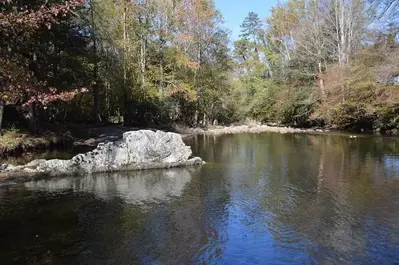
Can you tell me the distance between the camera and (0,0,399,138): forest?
22.9m

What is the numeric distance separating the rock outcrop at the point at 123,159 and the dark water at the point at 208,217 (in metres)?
0.68

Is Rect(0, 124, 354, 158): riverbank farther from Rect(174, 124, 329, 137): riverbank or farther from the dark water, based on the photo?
Rect(174, 124, 329, 137): riverbank

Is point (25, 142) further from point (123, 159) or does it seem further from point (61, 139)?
point (123, 159)

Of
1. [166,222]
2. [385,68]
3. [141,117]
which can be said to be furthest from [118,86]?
[166,222]

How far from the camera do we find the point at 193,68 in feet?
109

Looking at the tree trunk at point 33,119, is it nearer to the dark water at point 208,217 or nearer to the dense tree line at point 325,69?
the dark water at point 208,217

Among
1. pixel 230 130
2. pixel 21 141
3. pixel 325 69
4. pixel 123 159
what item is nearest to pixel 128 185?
pixel 123 159

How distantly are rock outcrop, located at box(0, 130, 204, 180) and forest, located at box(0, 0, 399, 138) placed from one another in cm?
695

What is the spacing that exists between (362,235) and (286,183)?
190 inches

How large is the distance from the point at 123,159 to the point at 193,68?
65.2 ft

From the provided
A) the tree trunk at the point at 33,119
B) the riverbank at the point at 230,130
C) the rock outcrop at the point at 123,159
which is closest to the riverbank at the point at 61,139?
the tree trunk at the point at 33,119

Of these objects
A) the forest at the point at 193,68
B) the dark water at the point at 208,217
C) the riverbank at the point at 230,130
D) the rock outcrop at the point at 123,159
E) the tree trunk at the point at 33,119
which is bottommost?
the dark water at the point at 208,217

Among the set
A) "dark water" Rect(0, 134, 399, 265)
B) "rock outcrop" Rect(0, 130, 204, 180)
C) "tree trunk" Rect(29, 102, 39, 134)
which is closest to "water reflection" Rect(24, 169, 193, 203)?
"dark water" Rect(0, 134, 399, 265)

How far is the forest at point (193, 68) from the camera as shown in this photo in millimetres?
22909
